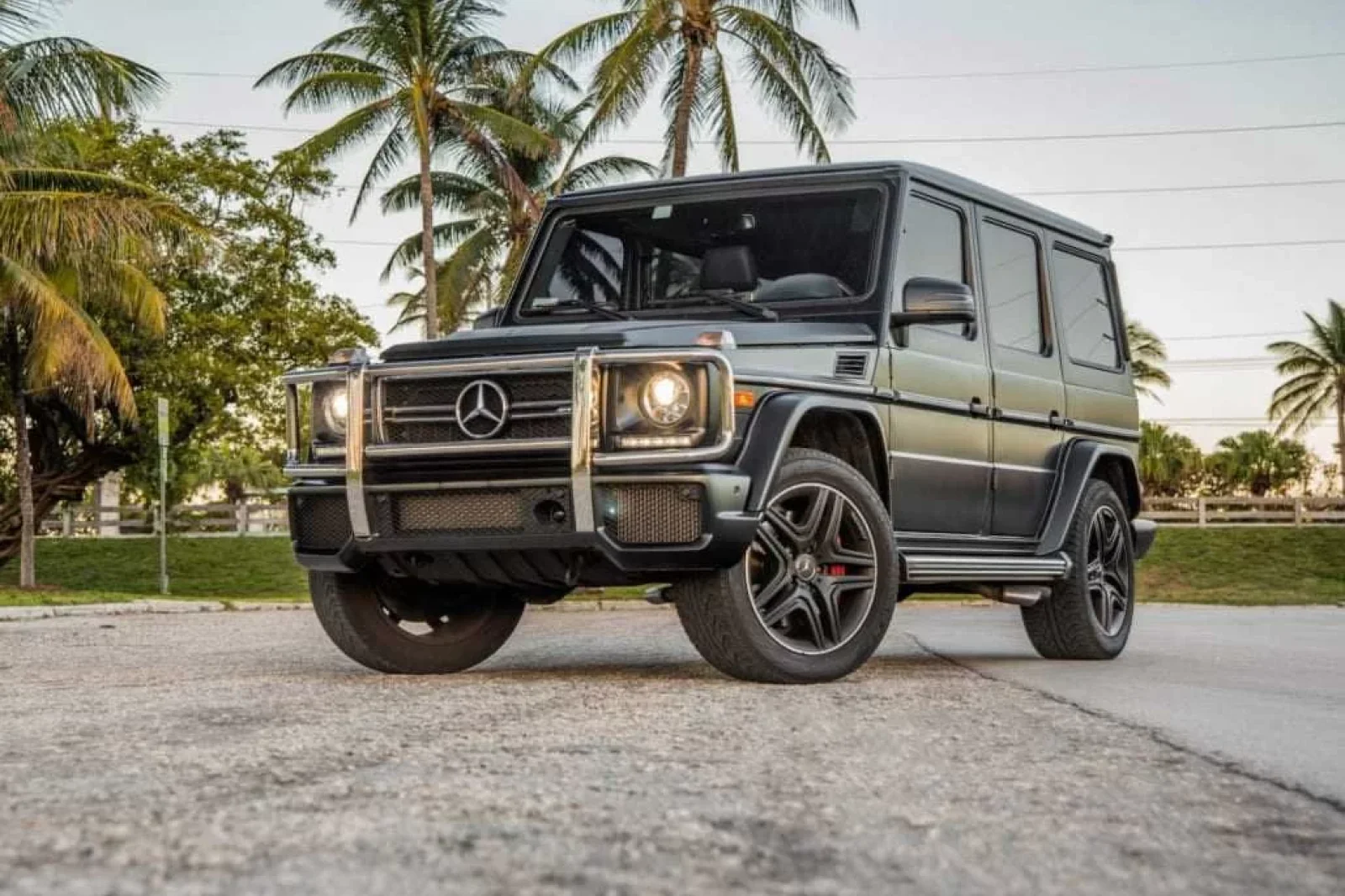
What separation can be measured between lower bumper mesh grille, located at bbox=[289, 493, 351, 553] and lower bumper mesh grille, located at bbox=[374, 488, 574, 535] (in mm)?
228

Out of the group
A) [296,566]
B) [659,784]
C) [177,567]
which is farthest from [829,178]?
[177,567]

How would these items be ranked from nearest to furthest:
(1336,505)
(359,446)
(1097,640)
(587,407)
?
(587,407)
(359,446)
(1097,640)
(1336,505)

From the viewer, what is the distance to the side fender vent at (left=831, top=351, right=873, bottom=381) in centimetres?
736

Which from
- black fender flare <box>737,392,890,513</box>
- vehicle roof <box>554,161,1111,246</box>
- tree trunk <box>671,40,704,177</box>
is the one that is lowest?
black fender flare <box>737,392,890,513</box>

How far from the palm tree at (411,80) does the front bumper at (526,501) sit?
2609cm

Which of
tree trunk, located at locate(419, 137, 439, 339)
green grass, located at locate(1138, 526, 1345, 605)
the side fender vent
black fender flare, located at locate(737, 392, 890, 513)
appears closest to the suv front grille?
black fender flare, located at locate(737, 392, 890, 513)

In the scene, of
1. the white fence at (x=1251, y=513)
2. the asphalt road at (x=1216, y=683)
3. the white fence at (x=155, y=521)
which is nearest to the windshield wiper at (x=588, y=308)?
the asphalt road at (x=1216, y=683)

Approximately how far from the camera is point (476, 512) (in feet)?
22.7

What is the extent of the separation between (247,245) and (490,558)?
32249 mm

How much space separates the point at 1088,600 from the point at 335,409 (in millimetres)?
4116

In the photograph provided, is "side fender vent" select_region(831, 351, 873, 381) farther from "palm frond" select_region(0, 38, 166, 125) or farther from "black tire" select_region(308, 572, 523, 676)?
"palm frond" select_region(0, 38, 166, 125)

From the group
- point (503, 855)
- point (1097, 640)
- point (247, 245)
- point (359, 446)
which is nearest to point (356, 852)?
point (503, 855)

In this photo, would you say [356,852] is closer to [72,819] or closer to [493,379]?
[72,819]

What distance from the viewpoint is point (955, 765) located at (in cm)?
474
